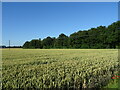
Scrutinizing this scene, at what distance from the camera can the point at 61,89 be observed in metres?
4.41

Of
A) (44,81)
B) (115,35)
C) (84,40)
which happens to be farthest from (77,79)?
(84,40)

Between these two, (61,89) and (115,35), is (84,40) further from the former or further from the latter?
(61,89)

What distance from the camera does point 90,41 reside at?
226ft

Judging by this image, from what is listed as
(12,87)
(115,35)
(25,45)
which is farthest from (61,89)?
(25,45)

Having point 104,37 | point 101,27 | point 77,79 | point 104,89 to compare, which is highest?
point 101,27

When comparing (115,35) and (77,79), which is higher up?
(115,35)

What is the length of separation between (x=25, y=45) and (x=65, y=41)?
2166 centimetres

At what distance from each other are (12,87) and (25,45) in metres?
78.9

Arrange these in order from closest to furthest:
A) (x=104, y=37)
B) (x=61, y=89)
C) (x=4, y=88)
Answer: (x=4, y=88) < (x=61, y=89) < (x=104, y=37)

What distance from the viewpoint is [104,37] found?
6475cm

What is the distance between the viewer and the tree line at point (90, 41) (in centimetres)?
6219

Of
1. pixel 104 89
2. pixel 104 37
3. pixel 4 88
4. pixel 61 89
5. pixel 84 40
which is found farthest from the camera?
pixel 84 40

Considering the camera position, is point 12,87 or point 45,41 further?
point 45,41

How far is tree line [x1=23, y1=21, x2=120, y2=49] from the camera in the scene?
6219 centimetres
